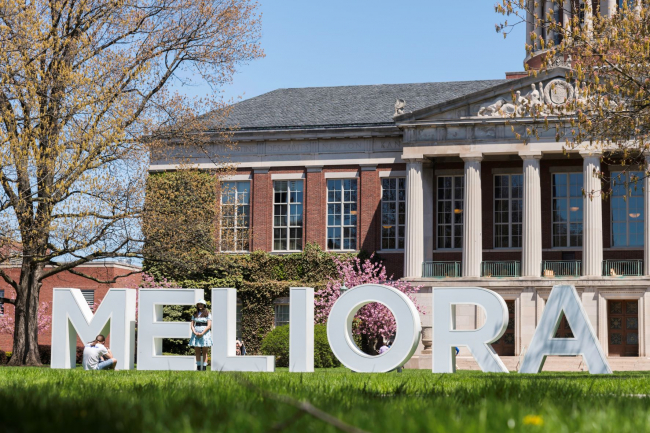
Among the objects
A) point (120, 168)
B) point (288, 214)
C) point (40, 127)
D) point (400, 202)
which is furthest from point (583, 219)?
point (40, 127)

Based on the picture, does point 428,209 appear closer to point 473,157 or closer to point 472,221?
point 472,221

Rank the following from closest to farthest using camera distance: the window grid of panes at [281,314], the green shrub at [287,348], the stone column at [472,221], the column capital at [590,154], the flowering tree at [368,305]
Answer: the green shrub at [287,348] → the column capital at [590,154] → the flowering tree at [368,305] → the stone column at [472,221] → the window grid of panes at [281,314]

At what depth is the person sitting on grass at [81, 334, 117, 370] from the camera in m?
22.0

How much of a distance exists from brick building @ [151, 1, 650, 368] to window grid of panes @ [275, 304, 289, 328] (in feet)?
10.4

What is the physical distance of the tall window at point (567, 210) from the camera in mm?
47250

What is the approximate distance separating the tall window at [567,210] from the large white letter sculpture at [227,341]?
29.2 meters

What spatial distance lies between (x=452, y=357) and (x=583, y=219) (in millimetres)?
25412

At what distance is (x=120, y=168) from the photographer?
30.5 meters

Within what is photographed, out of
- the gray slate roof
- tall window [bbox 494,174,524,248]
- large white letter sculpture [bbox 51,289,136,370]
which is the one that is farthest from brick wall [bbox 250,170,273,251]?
large white letter sculpture [bbox 51,289,136,370]

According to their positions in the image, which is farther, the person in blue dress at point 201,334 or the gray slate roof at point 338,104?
the gray slate roof at point 338,104

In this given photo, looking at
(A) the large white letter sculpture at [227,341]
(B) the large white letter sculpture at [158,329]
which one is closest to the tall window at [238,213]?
(B) the large white letter sculpture at [158,329]

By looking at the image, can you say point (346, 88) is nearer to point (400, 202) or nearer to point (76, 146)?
point (400, 202)

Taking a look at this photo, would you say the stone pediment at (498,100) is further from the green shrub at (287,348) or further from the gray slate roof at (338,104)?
the green shrub at (287,348)

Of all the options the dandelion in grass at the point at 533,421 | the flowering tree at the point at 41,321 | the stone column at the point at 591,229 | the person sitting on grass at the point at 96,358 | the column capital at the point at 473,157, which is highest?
the column capital at the point at 473,157
